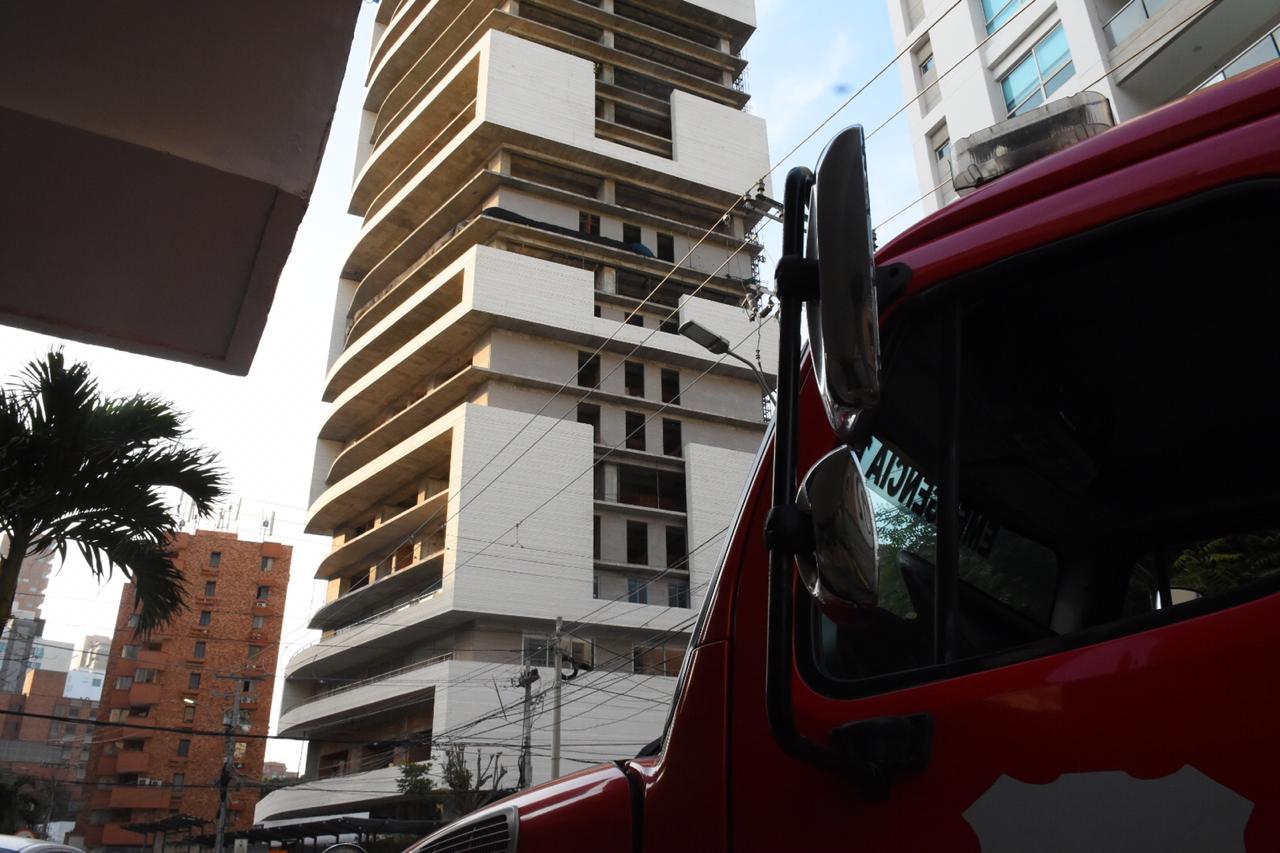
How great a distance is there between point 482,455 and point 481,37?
21.7 metres

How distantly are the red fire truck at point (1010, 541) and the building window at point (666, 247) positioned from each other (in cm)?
4365

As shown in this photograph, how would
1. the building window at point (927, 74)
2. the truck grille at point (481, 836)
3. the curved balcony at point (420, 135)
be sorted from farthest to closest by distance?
the curved balcony at point (420, 135) → the building window at point (927, 74) → the truck grille at point (481, 836)

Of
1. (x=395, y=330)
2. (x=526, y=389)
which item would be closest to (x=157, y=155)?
(x=526, y=389)

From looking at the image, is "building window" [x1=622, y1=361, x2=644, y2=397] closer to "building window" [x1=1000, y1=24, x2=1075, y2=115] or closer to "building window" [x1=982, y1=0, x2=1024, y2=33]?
"building window" [x1=982, y1=0, x2=1024, y2=33]

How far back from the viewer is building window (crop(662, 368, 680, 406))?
136 feet

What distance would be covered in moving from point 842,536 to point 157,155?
277cm

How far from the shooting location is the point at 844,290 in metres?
1.14

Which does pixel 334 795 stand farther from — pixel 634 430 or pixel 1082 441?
pixel 1082 441

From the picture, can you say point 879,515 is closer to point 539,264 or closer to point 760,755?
point 760,755

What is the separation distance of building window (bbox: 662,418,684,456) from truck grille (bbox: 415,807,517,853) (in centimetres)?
3847

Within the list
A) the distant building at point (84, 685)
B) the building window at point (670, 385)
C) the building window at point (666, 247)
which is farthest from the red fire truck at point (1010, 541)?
the distant building at point (84, 685)

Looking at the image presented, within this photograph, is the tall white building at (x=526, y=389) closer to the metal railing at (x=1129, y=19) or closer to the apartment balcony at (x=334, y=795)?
the apartment balcony at (x=334, y=795)

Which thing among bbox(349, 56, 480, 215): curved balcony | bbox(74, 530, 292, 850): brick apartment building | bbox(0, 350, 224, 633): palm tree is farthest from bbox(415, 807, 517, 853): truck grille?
bbox(74, 530, 292, 850): brick apartment building

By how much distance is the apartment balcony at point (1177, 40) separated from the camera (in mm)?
14492
